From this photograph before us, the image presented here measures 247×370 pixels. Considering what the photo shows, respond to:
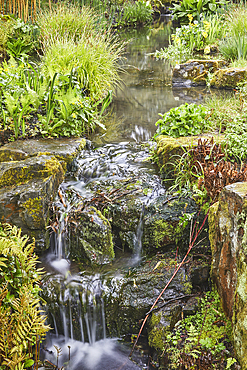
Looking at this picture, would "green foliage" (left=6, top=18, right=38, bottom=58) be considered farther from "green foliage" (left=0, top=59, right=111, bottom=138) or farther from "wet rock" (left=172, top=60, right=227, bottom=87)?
"wet rock" (left=172, top=60, right=227, bottom=87)

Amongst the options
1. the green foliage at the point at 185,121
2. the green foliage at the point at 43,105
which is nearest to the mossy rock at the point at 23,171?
the green foliage at the point at 43,105

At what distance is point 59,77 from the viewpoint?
516 cm

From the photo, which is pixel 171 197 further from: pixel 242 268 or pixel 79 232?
pixel 242 268

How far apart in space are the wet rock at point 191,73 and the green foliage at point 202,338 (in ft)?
20.8

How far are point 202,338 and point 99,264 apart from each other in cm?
133

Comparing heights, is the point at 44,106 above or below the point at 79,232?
above

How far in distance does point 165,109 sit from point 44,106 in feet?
8.07

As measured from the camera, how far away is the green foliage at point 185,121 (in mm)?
4430

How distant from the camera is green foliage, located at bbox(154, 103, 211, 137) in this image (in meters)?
4.43

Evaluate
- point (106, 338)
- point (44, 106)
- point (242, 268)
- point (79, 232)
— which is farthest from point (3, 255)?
point (44, 106)

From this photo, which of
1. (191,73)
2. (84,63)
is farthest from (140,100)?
(191,73)

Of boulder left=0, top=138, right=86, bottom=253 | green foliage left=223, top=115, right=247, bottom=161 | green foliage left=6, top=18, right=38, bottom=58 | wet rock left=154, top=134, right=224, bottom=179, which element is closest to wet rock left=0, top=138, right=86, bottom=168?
boulder left=0, top=138, right=86, bottom=253

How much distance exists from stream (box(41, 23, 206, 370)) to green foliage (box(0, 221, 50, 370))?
40 centimetres

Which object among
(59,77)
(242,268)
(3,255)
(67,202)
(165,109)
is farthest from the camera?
(165,109)
